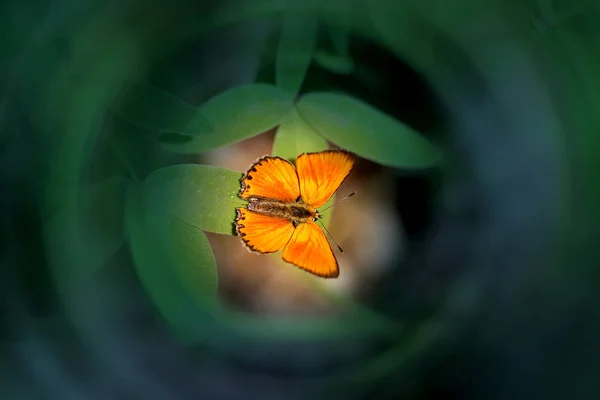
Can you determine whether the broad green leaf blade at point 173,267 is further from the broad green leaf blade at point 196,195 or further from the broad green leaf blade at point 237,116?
the broad green leaf blade at point 237,116

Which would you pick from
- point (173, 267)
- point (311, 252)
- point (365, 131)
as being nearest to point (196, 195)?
point (173, 267)

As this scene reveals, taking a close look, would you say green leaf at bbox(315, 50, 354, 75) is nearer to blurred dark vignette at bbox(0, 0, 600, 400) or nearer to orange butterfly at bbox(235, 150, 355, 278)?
blurred dark vignette at bbox(0, 0, 600, 400)

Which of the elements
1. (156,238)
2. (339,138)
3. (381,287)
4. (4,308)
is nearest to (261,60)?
(339,138)

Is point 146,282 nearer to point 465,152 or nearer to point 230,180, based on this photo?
point 230,180

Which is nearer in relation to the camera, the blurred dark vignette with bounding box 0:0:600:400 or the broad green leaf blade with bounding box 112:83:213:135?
the blurred dark vignette with bounding box 0:0:600:400

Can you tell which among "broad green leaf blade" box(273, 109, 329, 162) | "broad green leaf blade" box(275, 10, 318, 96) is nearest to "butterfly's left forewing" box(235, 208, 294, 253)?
"broad green leaf blade" box(273, 109, 329, 162)

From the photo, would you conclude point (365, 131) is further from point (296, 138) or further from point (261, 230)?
point (261, 230)

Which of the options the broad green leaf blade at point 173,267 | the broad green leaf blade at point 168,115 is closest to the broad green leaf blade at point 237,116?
the broad green leaf blade at point 168,115
